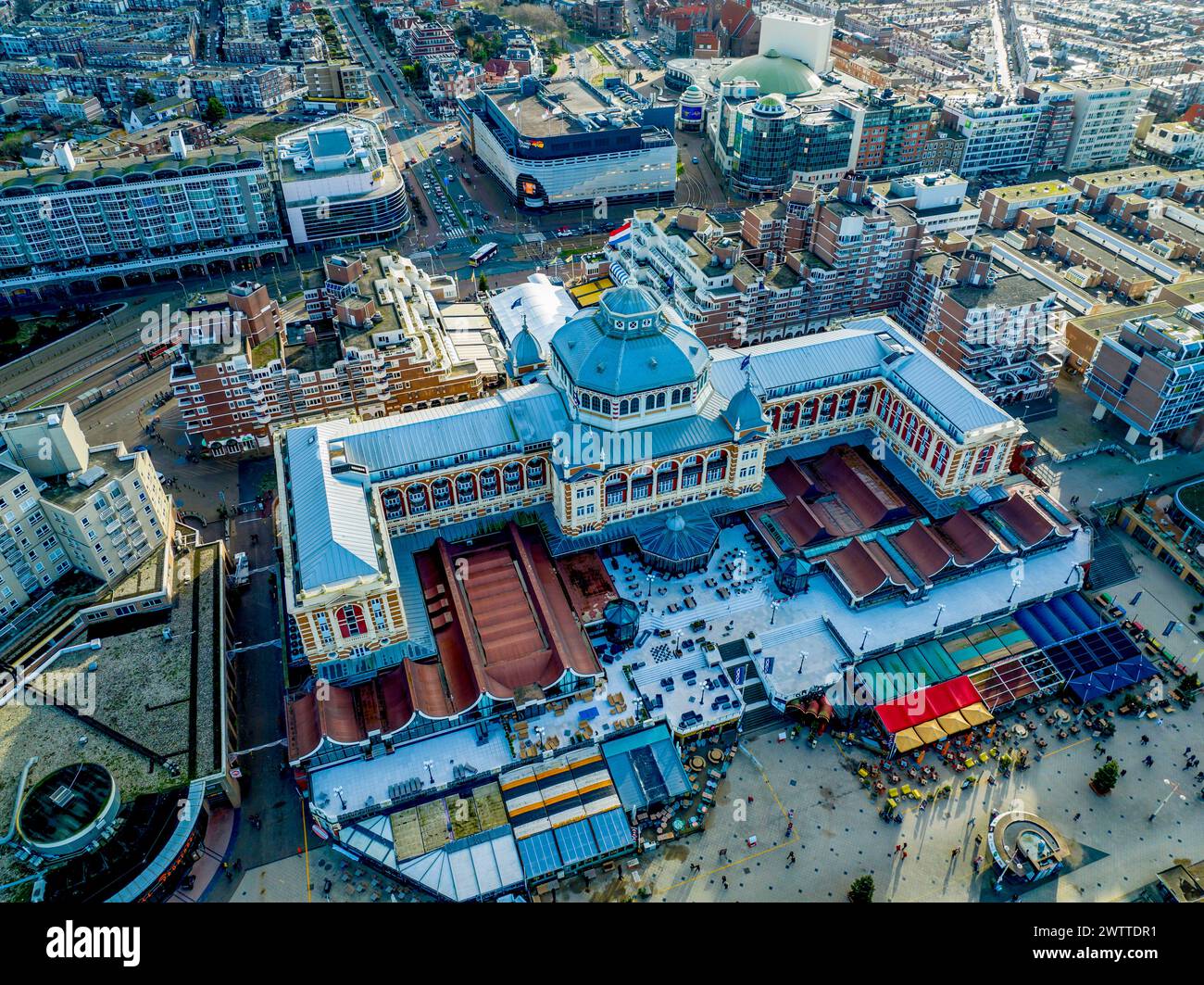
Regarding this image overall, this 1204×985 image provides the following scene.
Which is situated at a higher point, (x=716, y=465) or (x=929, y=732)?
(x=716, y=465)

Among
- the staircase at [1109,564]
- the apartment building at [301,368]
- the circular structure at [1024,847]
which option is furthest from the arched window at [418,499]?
the staircase at [1109,564]

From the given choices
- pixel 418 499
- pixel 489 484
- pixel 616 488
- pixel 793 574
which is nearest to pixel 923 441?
pixel 793 574

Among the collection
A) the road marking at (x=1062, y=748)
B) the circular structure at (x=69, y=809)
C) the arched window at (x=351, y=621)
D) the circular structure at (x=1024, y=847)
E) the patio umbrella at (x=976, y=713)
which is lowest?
the road marking at (x=1062, y=748)

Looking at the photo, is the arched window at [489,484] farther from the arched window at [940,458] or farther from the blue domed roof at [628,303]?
the arched window at [940,458]

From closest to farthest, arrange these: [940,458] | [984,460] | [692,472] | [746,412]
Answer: [746,412], [692,472], [984,460], [940,458]

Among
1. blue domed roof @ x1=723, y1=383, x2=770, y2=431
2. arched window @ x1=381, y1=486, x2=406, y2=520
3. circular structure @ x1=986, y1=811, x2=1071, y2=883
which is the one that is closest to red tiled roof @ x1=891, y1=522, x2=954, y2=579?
blue domed roof @ x1=723, y1=383, x2=770, y2=431

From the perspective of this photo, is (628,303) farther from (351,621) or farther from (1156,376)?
(1156,376)

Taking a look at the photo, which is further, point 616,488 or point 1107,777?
point 616,488
